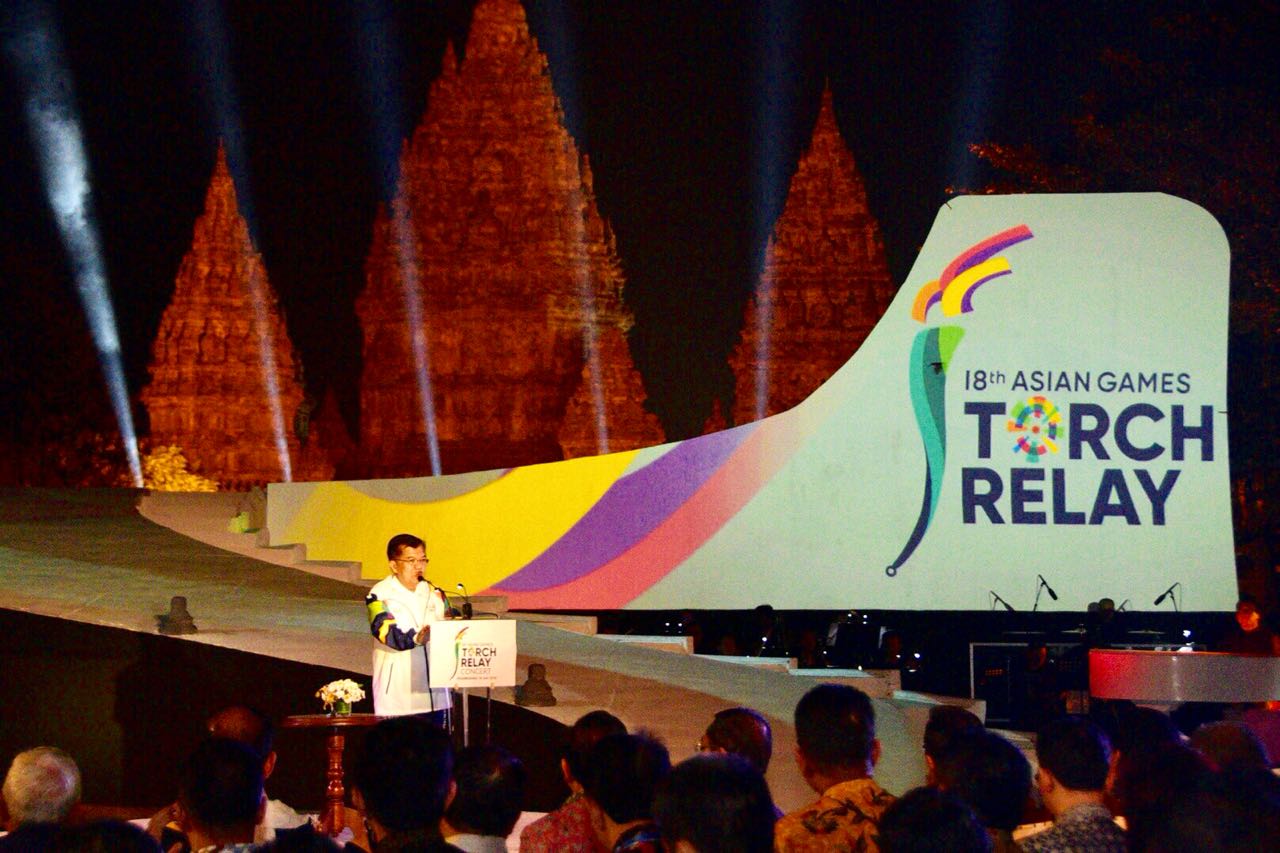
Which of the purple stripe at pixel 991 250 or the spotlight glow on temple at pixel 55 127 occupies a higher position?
the spotlight glow on temple at pixel 55 127

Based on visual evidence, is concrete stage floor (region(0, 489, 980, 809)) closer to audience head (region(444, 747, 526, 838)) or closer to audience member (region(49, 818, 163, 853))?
audience head (region(444, 747, 526, 838))

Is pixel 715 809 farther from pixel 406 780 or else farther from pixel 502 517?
pixel 502 517

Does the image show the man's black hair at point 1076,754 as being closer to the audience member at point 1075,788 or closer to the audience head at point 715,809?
the audience member at point 1075,788

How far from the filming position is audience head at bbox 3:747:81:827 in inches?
233

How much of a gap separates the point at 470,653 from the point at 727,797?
503cm

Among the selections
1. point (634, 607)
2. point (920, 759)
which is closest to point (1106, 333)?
point (634, 607)

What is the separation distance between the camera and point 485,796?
5523mm

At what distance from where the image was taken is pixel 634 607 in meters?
17.5

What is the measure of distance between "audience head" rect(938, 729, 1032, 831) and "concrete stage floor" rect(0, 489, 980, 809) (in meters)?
4.54

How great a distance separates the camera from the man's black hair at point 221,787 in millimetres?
5367

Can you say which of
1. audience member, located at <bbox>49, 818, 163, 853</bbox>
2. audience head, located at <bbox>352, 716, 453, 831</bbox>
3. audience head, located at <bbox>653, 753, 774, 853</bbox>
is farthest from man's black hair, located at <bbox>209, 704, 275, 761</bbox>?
audience head, located at <bbox>653, 753, 774, 853</bbox>

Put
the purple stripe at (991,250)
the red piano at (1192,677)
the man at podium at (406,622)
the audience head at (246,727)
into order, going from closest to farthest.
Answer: the audience head at (246,727)
the red piano at (1192,677)
the man at podium at (406,622)
the purple stripe at (991,250)

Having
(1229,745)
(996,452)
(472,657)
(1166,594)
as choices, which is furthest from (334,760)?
(1166,594)

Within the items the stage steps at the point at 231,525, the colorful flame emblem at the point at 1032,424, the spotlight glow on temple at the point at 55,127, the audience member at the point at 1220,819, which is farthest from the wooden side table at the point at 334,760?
the spotlight glow on temple at the point at 55,127
